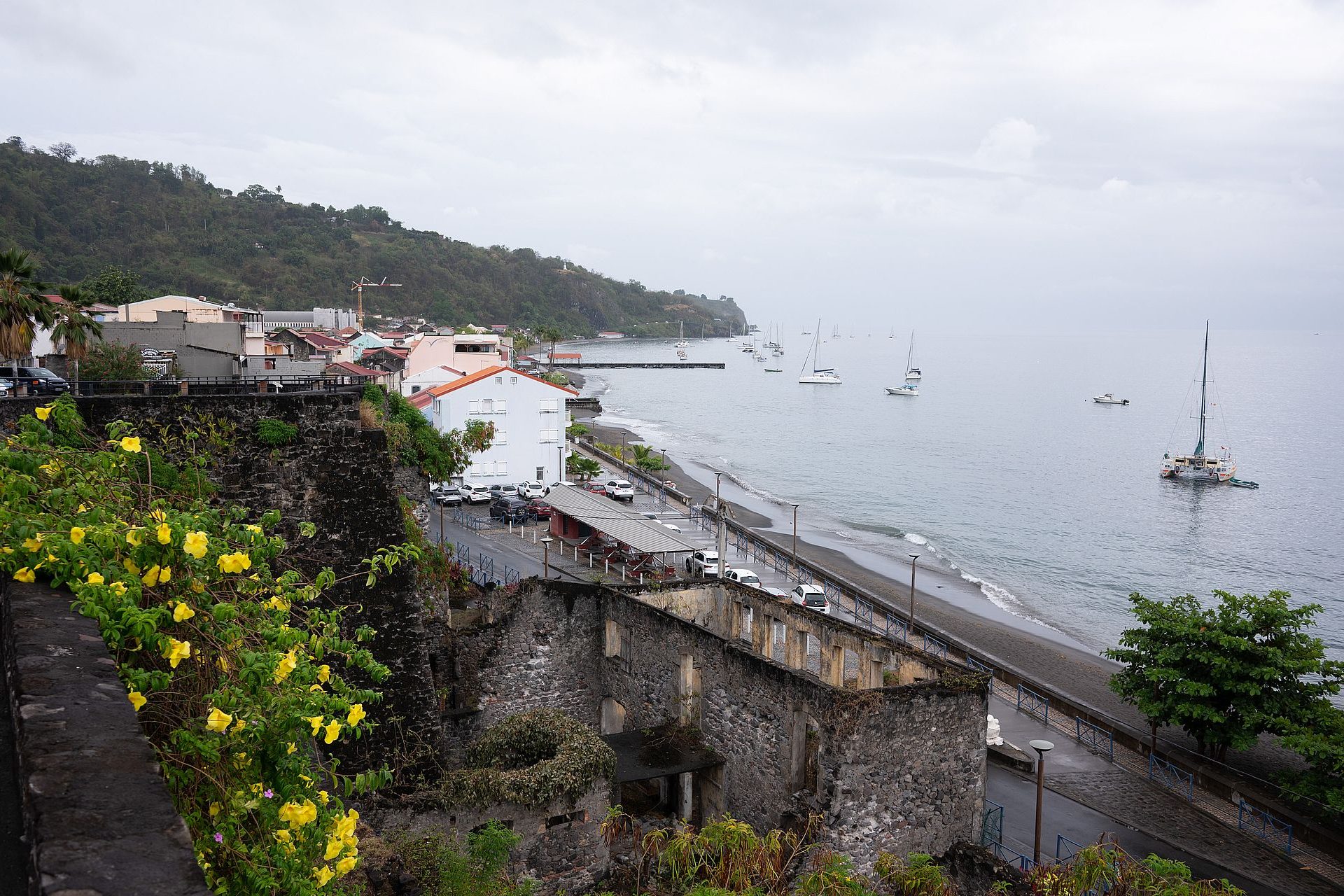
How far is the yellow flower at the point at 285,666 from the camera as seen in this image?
6.67 metres

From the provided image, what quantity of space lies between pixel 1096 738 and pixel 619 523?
2155 cm

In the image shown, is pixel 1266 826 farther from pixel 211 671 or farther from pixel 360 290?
pixel 360 290

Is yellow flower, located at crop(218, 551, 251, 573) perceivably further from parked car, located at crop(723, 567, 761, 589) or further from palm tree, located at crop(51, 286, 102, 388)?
parked car, located at crop(723, 567, 761, 589)

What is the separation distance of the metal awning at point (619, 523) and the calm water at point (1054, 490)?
2416 cm

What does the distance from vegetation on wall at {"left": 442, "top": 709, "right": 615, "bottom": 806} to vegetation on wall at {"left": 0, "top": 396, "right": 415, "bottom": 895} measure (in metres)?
11.3

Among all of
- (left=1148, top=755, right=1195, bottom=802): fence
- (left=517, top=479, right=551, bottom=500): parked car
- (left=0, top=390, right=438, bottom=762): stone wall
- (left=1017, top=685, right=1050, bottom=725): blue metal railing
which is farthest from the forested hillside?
(left=1148, top=755, right=1195, bottom=802): fence

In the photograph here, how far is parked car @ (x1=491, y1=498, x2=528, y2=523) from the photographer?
57312mm

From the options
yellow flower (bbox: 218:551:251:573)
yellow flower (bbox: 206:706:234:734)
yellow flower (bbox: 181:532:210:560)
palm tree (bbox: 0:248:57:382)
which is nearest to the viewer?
yellow flower (bbox: 206:706:234:734)

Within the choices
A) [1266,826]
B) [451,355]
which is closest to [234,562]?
[1266,826]

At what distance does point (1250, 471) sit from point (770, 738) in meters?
105

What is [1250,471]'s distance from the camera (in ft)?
349

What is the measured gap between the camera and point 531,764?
20.3m

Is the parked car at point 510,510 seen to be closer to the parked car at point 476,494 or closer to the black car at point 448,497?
the black car at point 448,497

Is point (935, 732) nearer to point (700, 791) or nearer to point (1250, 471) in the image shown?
point (700, 791)
